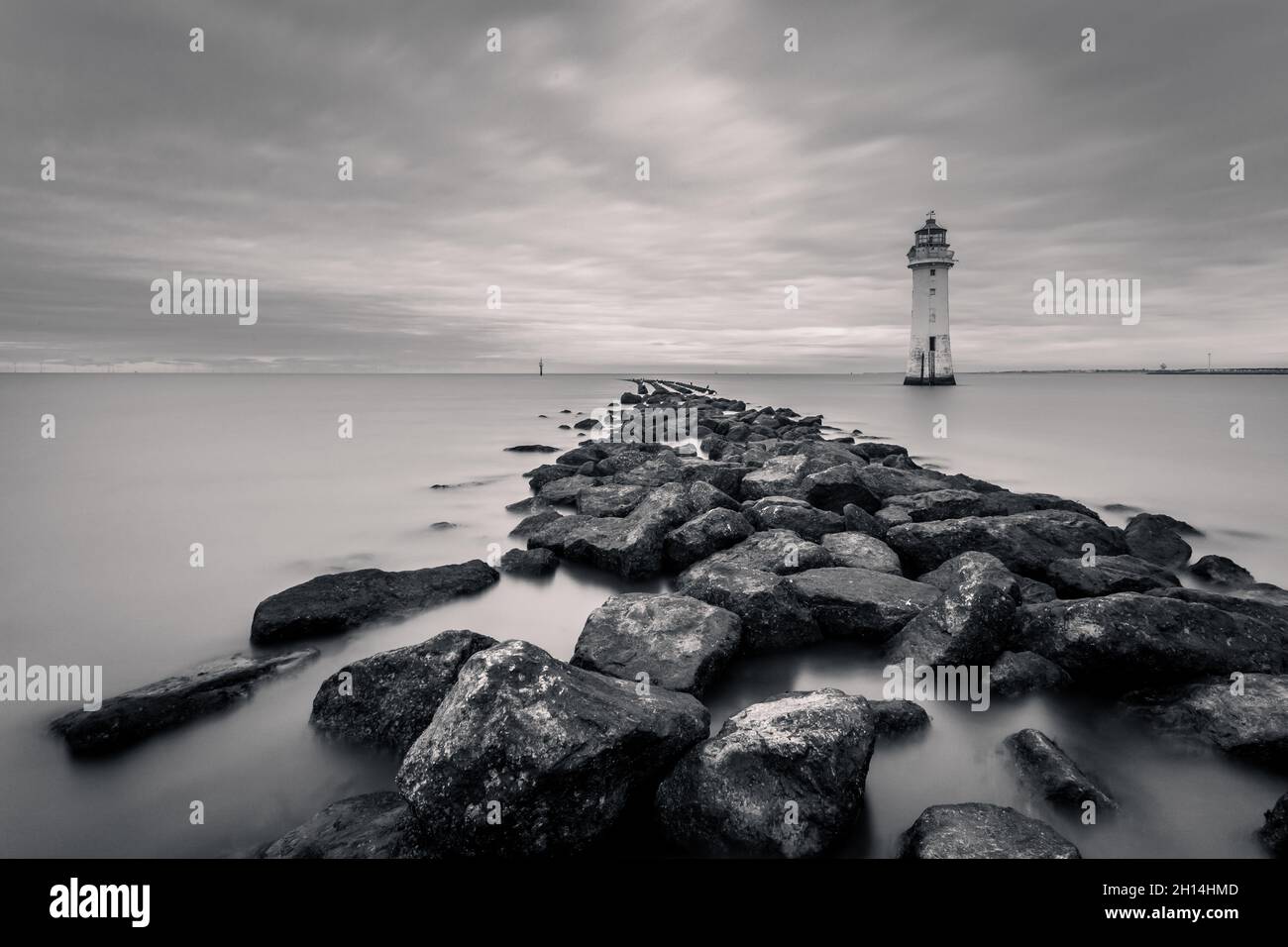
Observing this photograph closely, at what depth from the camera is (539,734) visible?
2.94 meters

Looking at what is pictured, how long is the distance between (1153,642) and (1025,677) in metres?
0.84

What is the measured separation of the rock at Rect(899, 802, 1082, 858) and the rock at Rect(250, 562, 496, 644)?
4.87m

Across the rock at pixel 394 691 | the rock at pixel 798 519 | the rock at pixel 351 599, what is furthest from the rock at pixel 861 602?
the rock at pixel 351 599

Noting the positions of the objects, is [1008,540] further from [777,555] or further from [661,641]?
[661,641]

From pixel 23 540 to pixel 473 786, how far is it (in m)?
11.8

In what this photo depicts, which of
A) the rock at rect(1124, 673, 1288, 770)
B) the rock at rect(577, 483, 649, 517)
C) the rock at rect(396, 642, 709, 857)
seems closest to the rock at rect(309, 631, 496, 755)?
the rock at rect(396, 642, 709, 857)

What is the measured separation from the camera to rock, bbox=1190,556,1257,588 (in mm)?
7417

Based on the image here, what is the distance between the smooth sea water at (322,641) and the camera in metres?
3.67

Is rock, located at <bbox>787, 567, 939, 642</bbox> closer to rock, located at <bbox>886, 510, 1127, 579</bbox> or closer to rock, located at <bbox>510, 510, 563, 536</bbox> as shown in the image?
rock, located at <bbox>886, 510, 1127, 579</bbox>

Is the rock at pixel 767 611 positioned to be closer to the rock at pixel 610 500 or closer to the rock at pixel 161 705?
the rock at pixel 161 705

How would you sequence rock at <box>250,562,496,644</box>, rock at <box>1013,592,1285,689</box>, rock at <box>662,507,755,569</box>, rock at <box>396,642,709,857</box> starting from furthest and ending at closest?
1. rock at <box>662,507,755,569</box>
2. rock at <box>250,562,496,644</box>
3. rock at <box>1013,592,1285,689</box>
4. rock at <box>396,642,709,857</box>

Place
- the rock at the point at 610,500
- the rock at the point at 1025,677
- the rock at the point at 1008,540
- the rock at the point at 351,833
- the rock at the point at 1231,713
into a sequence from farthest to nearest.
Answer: the rock at the point at 610,500, the rock at the point at 1008,540, the rock at the point at 1025,677, the rock at the point at 1231,713, the rock at the point at 351,833

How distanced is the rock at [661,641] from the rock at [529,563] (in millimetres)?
2587
